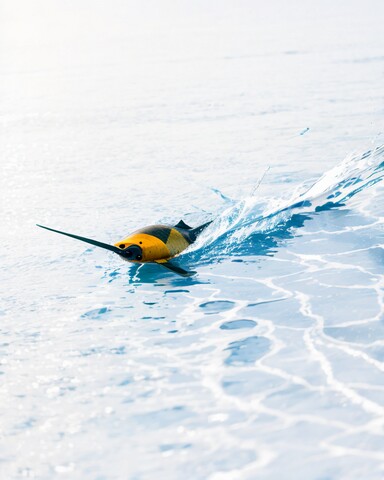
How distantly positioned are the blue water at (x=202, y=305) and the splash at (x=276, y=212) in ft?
0.12

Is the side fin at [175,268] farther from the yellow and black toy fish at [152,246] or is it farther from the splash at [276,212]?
the splash at [276,212]

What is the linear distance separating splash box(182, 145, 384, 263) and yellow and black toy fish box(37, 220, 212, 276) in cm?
32

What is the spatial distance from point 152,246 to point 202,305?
98 cm

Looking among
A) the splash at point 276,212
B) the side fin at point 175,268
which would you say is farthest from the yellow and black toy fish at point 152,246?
the splash at point 276,212

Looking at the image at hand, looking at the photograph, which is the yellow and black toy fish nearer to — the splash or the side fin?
the side fin

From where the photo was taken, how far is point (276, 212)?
10.8 meters

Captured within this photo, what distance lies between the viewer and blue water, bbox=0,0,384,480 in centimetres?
539

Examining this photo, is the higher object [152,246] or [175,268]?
[152,246]

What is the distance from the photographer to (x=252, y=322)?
23.9ft

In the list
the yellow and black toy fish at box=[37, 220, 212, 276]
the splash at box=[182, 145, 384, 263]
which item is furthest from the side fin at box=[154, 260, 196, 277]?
the splash at box=[182, 145, 384, 263]

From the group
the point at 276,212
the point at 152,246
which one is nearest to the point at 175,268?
the point at 152,246

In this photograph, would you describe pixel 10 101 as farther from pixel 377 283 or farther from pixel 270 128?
pixel 377 283

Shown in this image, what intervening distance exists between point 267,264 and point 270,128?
32.3 ft

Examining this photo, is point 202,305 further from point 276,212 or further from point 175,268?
point 276,212
